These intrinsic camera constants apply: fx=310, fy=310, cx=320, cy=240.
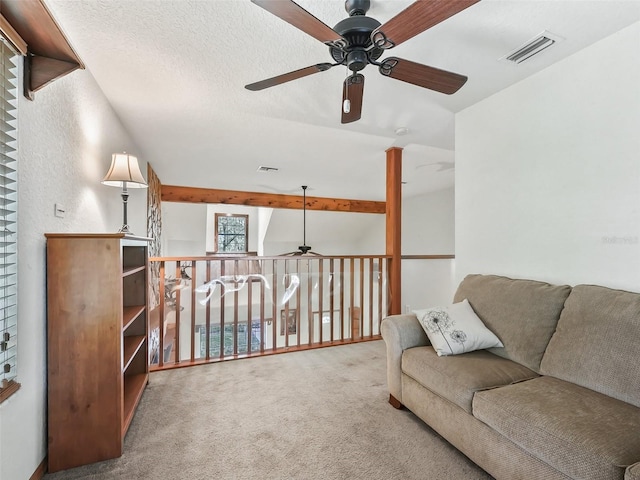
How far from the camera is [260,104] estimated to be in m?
2.58

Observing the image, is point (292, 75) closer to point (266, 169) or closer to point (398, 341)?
point (398, 341)

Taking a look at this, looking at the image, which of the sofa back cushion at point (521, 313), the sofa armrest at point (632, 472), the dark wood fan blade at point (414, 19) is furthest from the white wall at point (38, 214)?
the sofa back cushion at point (521, 313)

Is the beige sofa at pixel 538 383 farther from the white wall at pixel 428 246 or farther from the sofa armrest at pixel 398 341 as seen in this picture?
the white wall at pixel 428 246

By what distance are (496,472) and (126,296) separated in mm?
2544

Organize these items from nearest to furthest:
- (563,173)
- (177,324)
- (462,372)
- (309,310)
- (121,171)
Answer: (462,372)
(563,173)
(121,171)
(177,324)
(309,310)

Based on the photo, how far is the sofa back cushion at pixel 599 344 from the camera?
4.37 feet

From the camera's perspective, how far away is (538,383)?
1.49 meters

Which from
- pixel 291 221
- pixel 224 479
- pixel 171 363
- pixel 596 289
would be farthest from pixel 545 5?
pixel 291 221

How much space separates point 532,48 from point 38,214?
9.36 ft

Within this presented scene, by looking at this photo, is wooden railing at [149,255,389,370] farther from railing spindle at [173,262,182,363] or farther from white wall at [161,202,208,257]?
white wall at [161,202,208,257]

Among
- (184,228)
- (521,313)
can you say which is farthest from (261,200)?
(521,313)

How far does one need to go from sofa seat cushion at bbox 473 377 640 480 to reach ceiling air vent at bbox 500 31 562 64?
186 centimetres

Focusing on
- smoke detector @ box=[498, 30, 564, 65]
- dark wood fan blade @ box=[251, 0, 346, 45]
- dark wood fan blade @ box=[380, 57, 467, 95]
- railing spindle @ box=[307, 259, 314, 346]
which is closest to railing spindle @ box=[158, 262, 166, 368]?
railing spindle @ box=[307, 259, 314, 346]

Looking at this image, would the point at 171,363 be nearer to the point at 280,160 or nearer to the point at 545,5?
the point at 280,160
